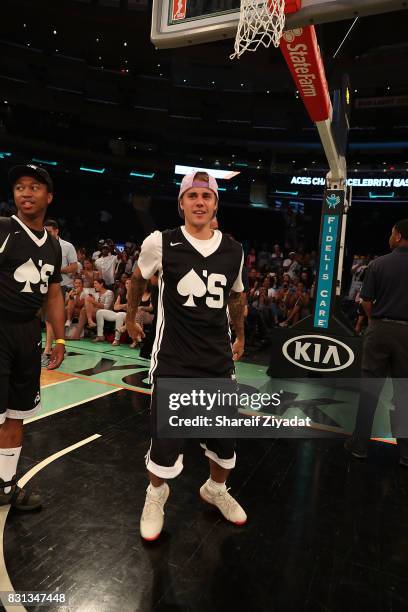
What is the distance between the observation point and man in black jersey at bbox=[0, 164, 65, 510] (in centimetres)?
242

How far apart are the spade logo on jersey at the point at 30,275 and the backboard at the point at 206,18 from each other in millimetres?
2311

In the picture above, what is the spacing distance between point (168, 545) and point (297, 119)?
66.4 ft

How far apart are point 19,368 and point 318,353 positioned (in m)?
4.21

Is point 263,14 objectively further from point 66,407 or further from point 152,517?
point 66,407

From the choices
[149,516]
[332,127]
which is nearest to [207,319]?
[149,516]

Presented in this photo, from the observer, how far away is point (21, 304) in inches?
96.5

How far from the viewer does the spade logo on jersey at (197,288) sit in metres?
2.31

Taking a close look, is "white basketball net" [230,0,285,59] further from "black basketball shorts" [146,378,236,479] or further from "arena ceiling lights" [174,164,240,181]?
"arena ceiling lights" [174,164,240,181]

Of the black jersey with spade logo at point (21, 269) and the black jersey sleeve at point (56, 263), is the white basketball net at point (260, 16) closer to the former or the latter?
the black jersey sleeve at point (56, 263)

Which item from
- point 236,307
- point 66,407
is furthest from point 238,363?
point 236,307

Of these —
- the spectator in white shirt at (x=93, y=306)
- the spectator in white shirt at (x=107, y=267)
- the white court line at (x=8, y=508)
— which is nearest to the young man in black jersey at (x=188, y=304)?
the white court line at (x=8, y=508)

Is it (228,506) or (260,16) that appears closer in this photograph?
(228,506)

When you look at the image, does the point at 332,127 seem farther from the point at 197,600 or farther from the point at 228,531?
the point at 197,600

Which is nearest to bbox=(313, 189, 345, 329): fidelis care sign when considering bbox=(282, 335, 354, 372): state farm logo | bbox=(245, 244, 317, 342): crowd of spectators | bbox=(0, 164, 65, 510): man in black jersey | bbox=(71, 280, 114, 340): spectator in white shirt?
bbox=(282, 335, 354, 372): state farm logo
